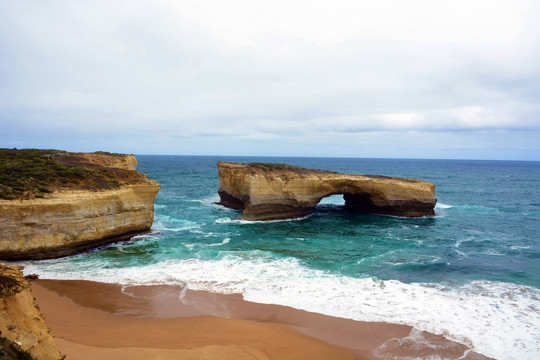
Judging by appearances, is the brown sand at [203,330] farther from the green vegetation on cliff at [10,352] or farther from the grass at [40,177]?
the grass at [40,177]

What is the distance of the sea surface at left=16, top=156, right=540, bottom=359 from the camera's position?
43.3 feet

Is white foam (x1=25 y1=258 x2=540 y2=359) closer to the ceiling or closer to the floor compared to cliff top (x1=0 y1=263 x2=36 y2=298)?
closer to the floor

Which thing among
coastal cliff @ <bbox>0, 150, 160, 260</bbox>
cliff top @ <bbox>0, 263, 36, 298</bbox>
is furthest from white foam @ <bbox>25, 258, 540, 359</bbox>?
cliff top @ <bbox>0, 263, 36, 298</bbox>

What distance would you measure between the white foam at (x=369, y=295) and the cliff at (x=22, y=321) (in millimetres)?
7982

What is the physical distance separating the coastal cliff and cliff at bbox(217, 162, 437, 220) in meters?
9.20

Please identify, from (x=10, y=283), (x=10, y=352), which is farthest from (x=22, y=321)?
(x=10, y=352)

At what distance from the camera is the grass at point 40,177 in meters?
17.8

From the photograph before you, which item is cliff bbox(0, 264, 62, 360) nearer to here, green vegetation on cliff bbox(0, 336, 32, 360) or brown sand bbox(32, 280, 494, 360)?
green vegetation on cliff bbox(0, 336, 32, 360)

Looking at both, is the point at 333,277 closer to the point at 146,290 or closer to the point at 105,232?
the point at 146,290

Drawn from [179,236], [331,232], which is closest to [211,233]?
[179,236]

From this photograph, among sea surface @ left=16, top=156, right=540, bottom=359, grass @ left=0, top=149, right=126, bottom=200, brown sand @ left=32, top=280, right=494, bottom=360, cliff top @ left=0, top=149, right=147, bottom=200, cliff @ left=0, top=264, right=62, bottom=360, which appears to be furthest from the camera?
cliff top @ left=0, top=149, right=147, bottom=200

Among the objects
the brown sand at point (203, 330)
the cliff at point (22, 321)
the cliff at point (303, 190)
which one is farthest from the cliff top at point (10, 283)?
the cliff at point (303, 190)

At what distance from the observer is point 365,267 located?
1838 centimetres

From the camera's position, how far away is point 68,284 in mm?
15203
